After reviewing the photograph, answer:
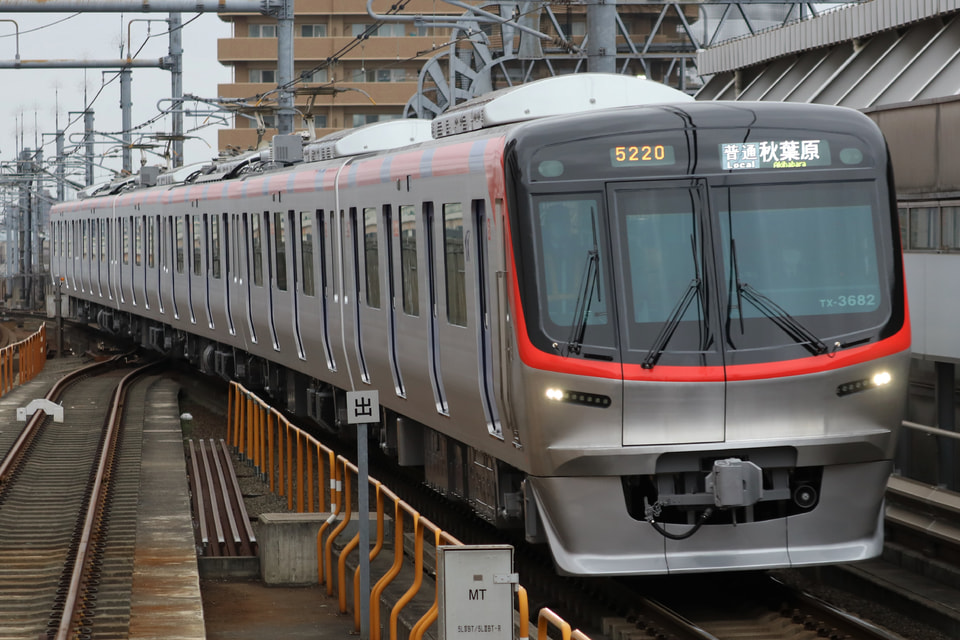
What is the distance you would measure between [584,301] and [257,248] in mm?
10599

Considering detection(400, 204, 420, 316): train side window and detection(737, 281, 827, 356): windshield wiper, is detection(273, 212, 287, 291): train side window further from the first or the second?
detection(737, 281, 827, 356): windshield wiper

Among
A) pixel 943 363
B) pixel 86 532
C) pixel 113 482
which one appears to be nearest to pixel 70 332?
pixel 113 482

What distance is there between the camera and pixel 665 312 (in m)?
8.75

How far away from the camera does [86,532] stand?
43.7 feet

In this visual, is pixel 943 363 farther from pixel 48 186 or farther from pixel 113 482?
pixel 48 186

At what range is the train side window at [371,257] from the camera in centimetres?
1302

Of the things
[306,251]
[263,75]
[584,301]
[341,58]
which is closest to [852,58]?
[306,251]

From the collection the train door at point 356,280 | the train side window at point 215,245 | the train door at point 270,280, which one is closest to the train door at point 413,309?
the train door at point 356,280

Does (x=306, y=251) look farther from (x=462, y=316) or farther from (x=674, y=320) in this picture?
(x=674, y=320)

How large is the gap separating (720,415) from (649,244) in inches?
41.3

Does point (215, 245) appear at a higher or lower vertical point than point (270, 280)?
higher

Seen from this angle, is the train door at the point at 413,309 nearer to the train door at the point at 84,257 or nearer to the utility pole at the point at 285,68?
the utility pole at the point at 285,68

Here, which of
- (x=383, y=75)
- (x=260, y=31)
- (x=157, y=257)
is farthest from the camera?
(x=383, y=75)

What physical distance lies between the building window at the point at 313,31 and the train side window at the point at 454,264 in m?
86.3
